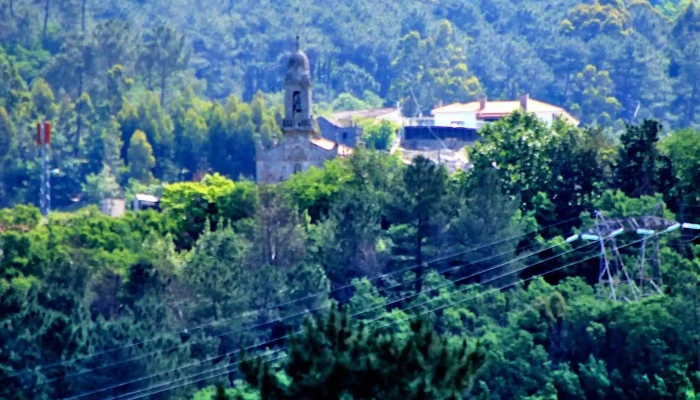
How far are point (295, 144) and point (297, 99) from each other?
54.2 inches

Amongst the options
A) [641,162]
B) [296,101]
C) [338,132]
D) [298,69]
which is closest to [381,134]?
[338,132]

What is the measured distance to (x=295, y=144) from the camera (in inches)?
3413

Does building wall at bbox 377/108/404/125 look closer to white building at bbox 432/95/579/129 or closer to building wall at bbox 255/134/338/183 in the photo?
white building at bbox 432/95/579/129

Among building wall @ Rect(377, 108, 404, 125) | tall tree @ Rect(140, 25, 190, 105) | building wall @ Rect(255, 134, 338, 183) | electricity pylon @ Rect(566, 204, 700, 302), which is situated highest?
tall tree @ Rect(140, 25, 190, 105)

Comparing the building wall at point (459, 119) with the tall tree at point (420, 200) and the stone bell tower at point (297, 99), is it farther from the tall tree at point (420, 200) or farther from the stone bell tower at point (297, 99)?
the tall tree at point (420, 200)

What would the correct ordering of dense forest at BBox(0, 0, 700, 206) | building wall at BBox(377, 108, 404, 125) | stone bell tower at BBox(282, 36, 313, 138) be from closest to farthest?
stone bell tower at BBox(282, 36, 313, 138) < building wall at BBox(377, 108, 404, 125) < dense forest at BBox(0, 0, 700, 206)

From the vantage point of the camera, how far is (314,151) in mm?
86312

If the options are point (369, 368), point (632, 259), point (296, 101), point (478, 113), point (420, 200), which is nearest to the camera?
point (369, 368)

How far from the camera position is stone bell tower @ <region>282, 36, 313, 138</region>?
86.6 m

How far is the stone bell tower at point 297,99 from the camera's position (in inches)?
3410

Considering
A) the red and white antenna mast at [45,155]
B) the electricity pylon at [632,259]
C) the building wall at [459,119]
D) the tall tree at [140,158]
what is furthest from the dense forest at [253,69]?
the electricity pylon at [632,259]

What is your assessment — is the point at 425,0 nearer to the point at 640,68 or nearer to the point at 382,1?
the point at 382,1

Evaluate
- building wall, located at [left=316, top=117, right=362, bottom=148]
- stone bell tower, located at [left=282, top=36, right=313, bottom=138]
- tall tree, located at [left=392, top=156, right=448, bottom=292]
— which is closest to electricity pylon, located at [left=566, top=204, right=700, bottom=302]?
tall tree, located at [left=392, top=156, right=448, bottom=292]

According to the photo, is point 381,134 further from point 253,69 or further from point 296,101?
point 253,69
